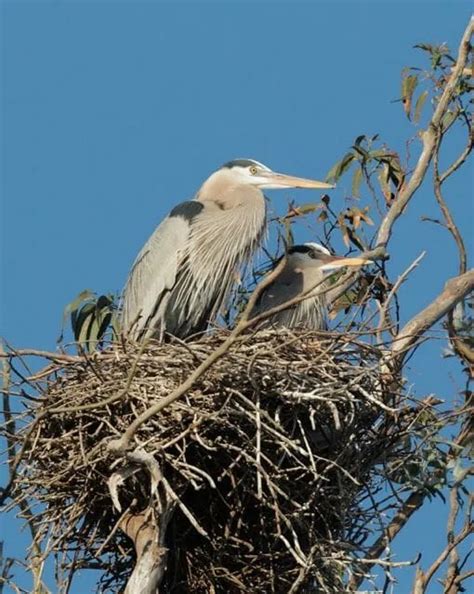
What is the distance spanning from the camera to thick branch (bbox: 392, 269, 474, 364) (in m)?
6.07

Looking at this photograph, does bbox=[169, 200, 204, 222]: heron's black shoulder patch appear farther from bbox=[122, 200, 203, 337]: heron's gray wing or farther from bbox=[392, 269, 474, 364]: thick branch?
bbox=[392, 269, 474, 364]: thick branch

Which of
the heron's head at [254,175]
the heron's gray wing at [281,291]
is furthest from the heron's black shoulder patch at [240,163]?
the heron's gray wing at [281,291]

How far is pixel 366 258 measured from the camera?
6.45 metres

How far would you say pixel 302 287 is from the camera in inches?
271

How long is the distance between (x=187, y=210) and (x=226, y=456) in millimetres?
1701

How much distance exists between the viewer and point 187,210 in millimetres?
7172

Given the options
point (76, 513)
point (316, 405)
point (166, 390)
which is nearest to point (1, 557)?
point (76, 513)

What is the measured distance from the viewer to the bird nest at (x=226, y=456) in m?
5.60

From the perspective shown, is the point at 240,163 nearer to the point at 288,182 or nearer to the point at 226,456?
the point at 288,182

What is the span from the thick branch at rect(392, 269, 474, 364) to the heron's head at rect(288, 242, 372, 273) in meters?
0.78

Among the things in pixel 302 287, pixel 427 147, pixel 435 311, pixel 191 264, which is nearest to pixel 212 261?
pixel 191 264

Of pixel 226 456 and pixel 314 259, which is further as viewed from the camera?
pixel 314 259

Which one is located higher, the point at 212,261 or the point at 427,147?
the point at 212,261

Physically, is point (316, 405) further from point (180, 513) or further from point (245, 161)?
point (245, 161)
